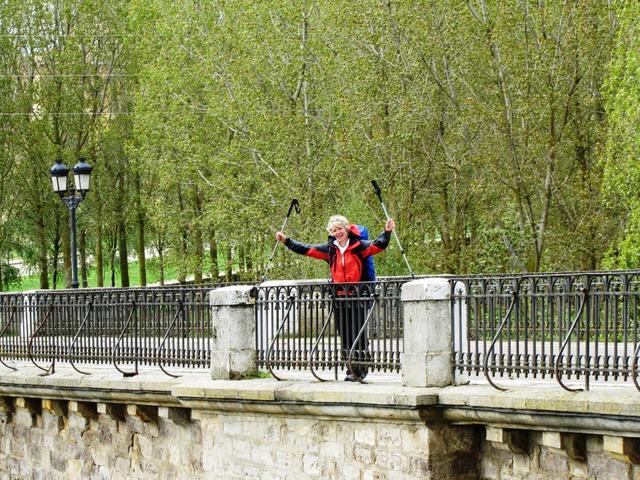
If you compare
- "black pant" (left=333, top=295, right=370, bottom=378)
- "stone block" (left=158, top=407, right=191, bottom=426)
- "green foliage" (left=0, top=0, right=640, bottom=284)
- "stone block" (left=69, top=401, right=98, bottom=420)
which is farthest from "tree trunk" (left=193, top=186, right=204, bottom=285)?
"black pant" (left=333, top=295, right=370, bottom=378)

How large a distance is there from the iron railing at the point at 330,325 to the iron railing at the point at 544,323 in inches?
31.3

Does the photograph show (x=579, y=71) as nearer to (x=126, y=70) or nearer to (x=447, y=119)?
(x=447, y=119)

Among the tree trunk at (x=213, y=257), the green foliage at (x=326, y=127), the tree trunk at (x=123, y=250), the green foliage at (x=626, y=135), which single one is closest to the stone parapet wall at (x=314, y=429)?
the green foliage at (x=626, y=135)

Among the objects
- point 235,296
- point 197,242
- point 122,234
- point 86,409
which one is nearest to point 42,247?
point 122,234

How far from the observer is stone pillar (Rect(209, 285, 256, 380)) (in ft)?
50.1

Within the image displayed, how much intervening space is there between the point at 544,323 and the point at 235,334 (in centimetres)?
392

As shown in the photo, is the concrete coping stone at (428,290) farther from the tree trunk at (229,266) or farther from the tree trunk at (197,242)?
the tree trunk at (197,242)

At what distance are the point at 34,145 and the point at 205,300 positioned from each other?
33.2 m

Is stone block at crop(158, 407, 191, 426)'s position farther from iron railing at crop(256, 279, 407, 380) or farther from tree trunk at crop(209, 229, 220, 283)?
tree trunk at crop(209, 229, 220, 283)

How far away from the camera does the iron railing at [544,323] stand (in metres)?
11.8

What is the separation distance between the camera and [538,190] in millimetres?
31766

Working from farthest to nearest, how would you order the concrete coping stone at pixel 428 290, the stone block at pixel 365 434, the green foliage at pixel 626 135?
the green foliage at pixel 626 135
the stone block at pixel 365 434
the concrete coping stone at pixel 428 290

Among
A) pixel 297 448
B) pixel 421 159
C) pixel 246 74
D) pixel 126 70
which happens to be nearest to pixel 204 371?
pixel 297 448

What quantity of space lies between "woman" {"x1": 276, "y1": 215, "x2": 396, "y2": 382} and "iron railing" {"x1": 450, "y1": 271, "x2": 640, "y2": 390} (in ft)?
3.50
